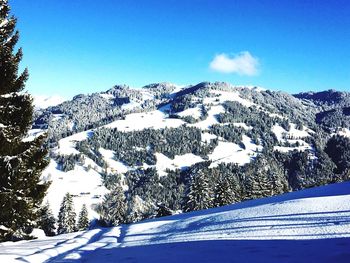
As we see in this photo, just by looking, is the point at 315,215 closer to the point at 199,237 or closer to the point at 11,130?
the point at 199,237

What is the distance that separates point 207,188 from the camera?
62156 millimetres

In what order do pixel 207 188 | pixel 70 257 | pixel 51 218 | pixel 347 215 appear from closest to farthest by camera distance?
pixel 70 257 < pixel 347 215 < pixel 207 188 < pixel 51 218

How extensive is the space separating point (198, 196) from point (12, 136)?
48.7 metres

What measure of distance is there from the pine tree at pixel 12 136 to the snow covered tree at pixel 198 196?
45113 mm

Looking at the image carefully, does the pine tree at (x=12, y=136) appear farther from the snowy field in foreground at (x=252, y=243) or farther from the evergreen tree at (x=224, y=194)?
the evergreen tree at (x=224, y=194)

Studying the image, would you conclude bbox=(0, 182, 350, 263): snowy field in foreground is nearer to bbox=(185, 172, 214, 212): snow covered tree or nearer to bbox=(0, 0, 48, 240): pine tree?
bbox=(0, 0, 48, 240): pine tree

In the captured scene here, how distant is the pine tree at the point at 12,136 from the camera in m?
15.6

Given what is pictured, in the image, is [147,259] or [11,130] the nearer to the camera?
[147,259]

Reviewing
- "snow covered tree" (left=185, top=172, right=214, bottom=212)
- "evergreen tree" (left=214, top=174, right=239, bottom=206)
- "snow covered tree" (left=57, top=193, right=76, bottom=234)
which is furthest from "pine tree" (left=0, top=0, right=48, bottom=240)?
"snow covered tree" (left=57, top=193, right=76, bottom=234)

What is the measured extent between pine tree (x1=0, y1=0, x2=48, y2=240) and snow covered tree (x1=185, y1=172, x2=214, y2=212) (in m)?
45.1

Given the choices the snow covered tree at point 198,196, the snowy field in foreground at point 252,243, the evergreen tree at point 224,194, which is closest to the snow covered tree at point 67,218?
the snow covered tree at point 198,196

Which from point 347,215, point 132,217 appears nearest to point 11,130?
point 347,215

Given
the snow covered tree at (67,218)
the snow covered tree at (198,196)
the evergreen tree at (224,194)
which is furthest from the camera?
the snow covered tree at (67,218)

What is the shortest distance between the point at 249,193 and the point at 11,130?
5521 cm
